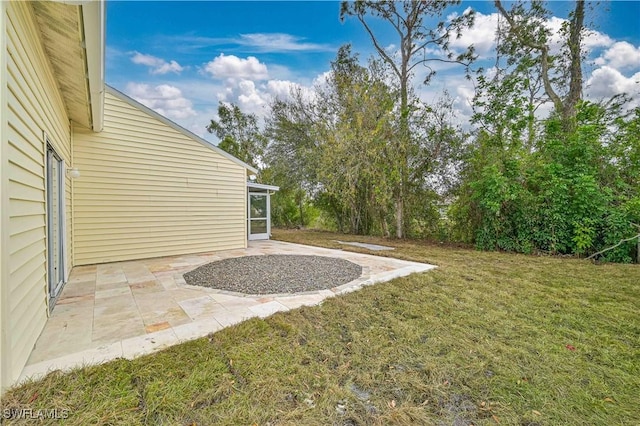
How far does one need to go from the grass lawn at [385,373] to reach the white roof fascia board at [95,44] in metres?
2.55

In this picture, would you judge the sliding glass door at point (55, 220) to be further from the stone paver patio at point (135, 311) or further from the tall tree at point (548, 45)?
the tall tree at point (548, 45)

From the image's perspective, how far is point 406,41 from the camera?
30.9 ft

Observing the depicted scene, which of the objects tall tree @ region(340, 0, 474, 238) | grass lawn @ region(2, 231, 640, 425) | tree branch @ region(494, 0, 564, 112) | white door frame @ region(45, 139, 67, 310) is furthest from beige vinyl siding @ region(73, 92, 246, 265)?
tree branch @ region(494, 0, 564, 112)

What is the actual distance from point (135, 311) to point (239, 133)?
14185 millimetres

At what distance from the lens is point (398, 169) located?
897cm

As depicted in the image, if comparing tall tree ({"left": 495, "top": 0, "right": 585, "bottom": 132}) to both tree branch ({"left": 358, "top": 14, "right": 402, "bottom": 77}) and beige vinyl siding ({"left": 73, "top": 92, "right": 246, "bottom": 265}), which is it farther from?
beige vinyl siding ({"left": 73, "top": 92, "right": 246, "bottom": 265})

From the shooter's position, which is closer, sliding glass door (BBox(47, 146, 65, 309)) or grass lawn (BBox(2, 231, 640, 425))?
grass lawn (BBox(2, 231, 640, 425))

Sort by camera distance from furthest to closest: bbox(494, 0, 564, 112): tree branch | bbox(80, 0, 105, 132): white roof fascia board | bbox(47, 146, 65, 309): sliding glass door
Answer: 1. bbox(494, 0, 564, 112): tree branch
2. bbox(47, 146, 65, 309): sliding glass door
3. bbox(80, 0, 105, 132): white roof fascia board

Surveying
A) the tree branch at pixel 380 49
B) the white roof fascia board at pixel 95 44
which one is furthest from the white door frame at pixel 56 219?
the tree branch at pixel 380 49

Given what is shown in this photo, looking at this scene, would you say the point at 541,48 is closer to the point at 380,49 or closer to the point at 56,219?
the point at 380,49

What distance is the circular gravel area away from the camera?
147 inches

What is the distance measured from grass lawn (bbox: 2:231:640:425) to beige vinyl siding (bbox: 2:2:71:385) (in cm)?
53

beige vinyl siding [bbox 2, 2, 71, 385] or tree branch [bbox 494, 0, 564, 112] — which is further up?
tree branch [bbox 494, 0, 564, 112]

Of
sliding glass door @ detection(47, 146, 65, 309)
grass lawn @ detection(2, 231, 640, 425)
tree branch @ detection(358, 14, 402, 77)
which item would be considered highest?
tree branch @ detection(358, 14, 402, 77)
